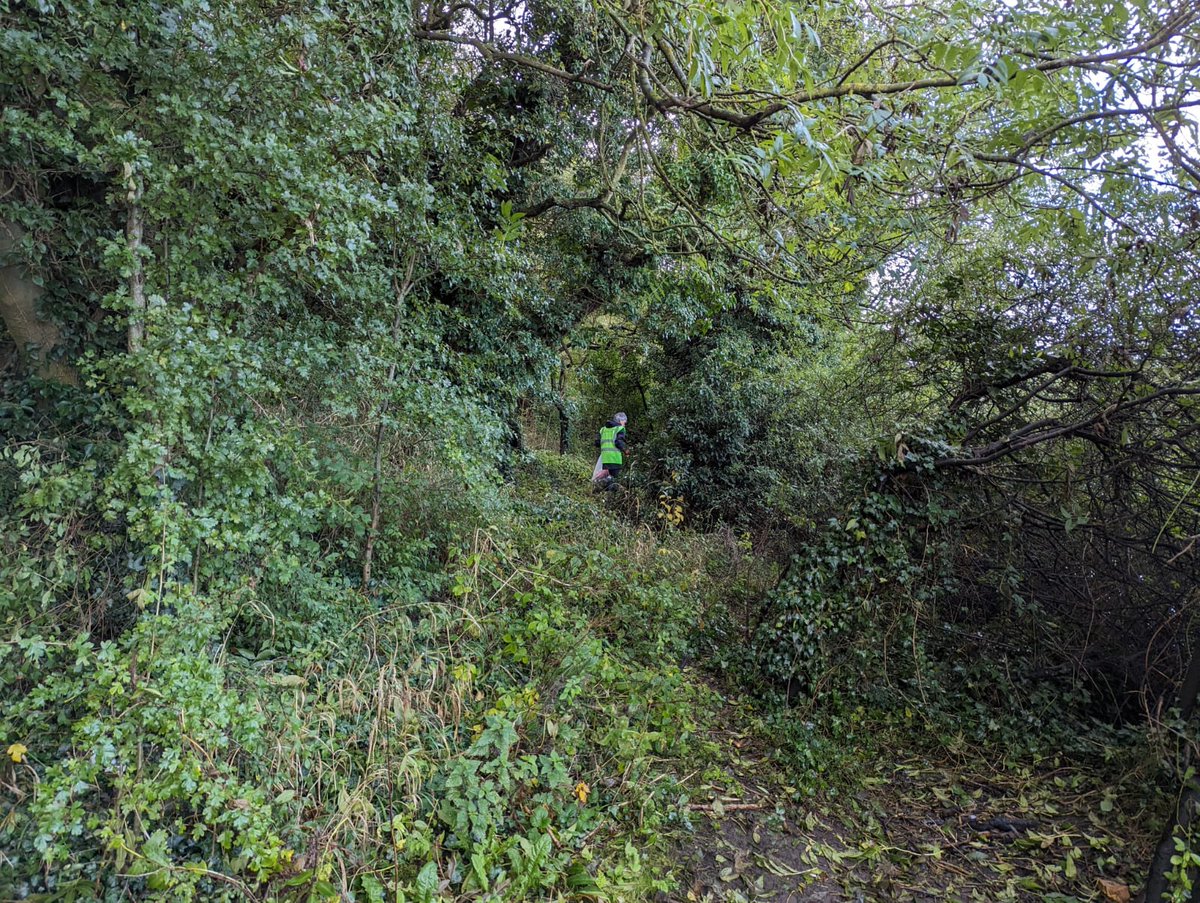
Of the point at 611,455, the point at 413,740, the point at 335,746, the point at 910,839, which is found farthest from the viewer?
the point at 611,455

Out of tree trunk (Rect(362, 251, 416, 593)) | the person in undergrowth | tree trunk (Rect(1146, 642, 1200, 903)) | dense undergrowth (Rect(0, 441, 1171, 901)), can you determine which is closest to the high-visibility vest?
the person in undergrowth

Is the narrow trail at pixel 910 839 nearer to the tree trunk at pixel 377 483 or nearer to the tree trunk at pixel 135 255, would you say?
the tree trunk at pixel 377 483

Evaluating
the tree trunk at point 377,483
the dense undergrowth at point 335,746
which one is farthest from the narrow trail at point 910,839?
the tree trunk at point 377,483

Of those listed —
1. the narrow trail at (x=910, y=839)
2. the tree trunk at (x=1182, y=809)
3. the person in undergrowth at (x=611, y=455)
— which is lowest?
the narrow trail at (x=910, y=839)

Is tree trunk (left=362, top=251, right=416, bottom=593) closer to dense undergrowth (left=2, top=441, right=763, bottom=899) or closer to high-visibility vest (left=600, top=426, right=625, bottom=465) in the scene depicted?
dense undergrowth (left=2, top=441, right=763, bottom=899)

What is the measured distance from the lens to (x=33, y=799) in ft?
7.76

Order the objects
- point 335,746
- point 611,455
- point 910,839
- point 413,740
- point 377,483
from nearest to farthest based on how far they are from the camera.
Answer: point 335,746, point 413,740, point 910,839, point 377,483, point 611,455

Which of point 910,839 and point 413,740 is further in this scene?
point 910,839

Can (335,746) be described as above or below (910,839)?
above

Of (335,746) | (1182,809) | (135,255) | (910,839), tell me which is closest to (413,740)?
(335,746)

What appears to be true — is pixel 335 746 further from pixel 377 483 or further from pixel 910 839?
pixel 910 839

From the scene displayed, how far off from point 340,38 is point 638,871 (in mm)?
5410

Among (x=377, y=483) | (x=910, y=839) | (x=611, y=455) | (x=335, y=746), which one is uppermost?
(x=611, y=455)

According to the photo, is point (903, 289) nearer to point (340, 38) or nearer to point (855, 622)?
point (855, 622)
